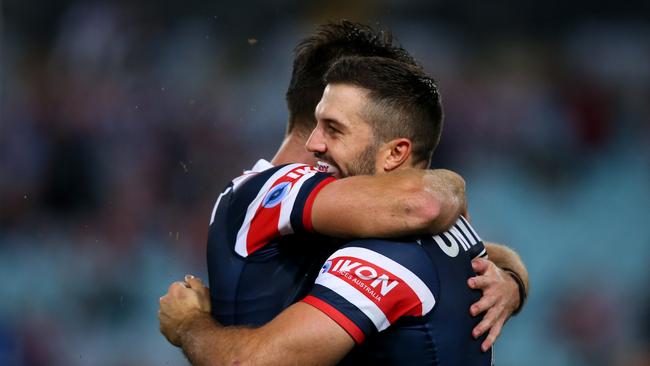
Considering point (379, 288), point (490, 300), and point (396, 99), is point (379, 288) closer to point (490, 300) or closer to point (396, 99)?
point (490, 300)

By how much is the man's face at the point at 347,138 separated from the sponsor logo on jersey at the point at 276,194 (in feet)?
0.73

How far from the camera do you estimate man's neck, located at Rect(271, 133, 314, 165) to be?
148 inches

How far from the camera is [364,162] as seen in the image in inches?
128

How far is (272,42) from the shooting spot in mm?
9102

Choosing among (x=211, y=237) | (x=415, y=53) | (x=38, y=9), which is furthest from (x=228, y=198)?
(x=38, y=9)

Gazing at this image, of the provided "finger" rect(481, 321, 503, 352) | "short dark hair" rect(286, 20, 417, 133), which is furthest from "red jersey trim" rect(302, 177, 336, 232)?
"short dark hair" rect(286, 20, 417, 133)

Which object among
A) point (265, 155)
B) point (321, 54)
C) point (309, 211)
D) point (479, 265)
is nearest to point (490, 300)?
point (479, 265)

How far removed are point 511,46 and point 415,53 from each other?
90 cm

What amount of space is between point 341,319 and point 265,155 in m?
5.89

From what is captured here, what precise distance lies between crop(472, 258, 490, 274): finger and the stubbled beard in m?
0.47

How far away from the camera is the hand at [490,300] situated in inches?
124

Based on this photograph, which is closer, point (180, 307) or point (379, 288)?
point (379, 288)

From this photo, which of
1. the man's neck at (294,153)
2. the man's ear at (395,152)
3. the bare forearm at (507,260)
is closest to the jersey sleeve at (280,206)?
the man's ear at (395,152)

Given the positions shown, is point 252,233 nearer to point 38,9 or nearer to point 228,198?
point 228,198
